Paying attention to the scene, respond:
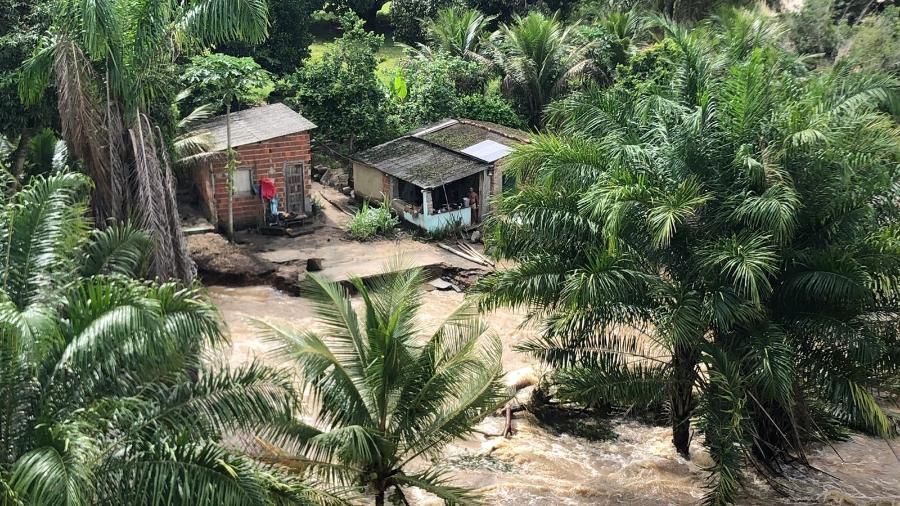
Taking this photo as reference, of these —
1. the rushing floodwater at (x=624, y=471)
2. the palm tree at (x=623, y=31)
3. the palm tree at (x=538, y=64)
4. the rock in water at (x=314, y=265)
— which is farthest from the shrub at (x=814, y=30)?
the rock in water at (x=314, y=265)

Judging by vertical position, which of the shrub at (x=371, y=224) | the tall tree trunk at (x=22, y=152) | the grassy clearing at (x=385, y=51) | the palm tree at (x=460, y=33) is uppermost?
the palm tree at (x=460, y=33)

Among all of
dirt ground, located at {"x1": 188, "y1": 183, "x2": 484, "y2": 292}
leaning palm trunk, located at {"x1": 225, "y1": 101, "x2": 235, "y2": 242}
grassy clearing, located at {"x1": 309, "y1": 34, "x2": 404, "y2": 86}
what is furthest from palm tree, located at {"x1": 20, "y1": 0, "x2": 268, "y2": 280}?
grassy clearing, located at {"x1": 309, "y1": 34, "x2": 404, "y2": 86}

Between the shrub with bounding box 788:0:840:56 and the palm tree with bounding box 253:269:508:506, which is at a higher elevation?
the shrub with bounding box 788:0:840:56

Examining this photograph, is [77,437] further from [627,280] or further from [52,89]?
[52,89]

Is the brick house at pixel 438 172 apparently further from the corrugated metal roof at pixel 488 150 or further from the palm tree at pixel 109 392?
the palm tree at pixel 109 392

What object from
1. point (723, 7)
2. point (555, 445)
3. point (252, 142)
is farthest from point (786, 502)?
point (723, 7)

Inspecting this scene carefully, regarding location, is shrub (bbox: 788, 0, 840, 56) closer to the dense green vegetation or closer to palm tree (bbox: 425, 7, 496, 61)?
palm tree (bbox: 425, 7, 496, 61)
